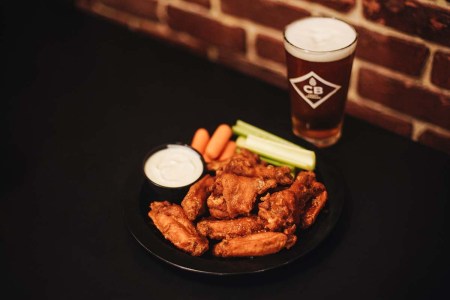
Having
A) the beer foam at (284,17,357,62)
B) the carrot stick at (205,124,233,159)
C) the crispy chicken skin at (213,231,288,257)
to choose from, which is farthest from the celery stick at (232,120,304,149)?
the crispy chicken skin at (213,231,288,257)

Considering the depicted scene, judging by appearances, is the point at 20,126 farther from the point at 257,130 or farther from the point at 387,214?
the point at 387,214

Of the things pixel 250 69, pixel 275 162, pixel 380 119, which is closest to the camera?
pixel 275 162

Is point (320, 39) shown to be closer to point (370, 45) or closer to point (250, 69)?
point (370, 45)

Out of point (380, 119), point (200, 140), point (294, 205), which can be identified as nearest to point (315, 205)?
point (294, 205)

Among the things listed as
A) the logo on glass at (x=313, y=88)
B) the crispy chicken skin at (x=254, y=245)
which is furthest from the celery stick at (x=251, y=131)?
the crispy chicken skin at (x=254, y=245)

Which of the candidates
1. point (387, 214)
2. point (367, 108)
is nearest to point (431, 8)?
point (367, 108)

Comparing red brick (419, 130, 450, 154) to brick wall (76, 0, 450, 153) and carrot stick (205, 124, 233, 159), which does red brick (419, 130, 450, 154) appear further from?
carrot stick (205, 124, 233, 159)

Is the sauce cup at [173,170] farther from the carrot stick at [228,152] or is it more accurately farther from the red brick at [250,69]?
the red brick at [250,69]
